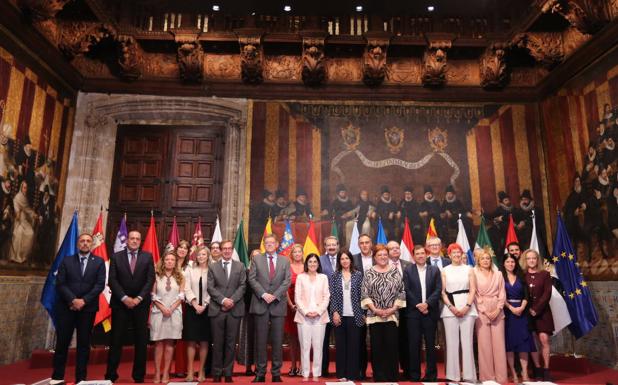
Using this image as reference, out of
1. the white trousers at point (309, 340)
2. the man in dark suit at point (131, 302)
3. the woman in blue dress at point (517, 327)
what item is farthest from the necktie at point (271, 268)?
the woman in blue dress at point (517, 327)

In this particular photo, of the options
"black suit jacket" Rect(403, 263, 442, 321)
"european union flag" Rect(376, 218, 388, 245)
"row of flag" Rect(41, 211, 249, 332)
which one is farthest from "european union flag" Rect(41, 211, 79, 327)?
"european union flag" Rect(376, 218, 388, 245)

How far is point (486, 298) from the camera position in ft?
19.1

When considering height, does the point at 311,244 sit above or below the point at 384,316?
above

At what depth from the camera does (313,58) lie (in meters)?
9.83

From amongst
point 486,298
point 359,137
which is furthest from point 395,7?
point 486,298

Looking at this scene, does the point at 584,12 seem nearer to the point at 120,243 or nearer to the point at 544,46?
the point at 544,46

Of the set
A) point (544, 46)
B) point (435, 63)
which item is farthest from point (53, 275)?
point (544, 46)

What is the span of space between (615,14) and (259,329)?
7787mm

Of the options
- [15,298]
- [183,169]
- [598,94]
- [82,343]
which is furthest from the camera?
[183,169]

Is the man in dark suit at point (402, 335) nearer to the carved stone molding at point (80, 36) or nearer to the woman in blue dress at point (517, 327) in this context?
the woman in blue dress at point (517, 327)

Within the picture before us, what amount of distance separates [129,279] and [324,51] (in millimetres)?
6715

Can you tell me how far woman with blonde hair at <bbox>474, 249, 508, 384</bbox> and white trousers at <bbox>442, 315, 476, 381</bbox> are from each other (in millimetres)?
161

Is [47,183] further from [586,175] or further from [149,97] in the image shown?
[586,175]

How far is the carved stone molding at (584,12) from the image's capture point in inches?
306
